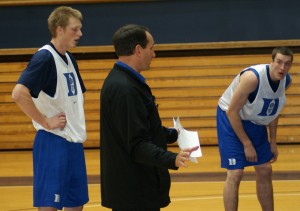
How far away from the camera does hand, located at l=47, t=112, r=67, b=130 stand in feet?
15.3

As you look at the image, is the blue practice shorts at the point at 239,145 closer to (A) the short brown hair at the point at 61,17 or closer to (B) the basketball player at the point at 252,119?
(B) the basketball player at the point at 252,119

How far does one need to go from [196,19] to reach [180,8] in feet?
1.11

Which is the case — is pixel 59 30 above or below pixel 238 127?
above

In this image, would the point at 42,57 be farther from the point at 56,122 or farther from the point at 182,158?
the point at 182,158

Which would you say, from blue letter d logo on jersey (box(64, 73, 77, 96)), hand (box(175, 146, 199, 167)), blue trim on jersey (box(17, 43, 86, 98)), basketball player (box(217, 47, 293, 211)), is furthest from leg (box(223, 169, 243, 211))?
hand (box(175, 146, 199, 167))

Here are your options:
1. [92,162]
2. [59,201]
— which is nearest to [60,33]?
[59,201]

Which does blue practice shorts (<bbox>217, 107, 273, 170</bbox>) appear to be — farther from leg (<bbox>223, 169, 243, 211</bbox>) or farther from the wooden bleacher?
the wooden bleacher

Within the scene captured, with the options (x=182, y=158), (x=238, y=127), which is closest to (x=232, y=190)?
(x=238, y=127)

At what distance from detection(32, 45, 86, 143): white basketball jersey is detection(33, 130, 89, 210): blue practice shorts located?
0.23ft

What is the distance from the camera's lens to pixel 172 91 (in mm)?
11898

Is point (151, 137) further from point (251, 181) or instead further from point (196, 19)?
point (196, 19)

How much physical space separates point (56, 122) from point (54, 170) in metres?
0.35

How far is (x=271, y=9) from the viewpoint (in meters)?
11.5

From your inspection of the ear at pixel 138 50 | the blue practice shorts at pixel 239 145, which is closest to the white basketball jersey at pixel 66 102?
the ear at pixel 138 50
